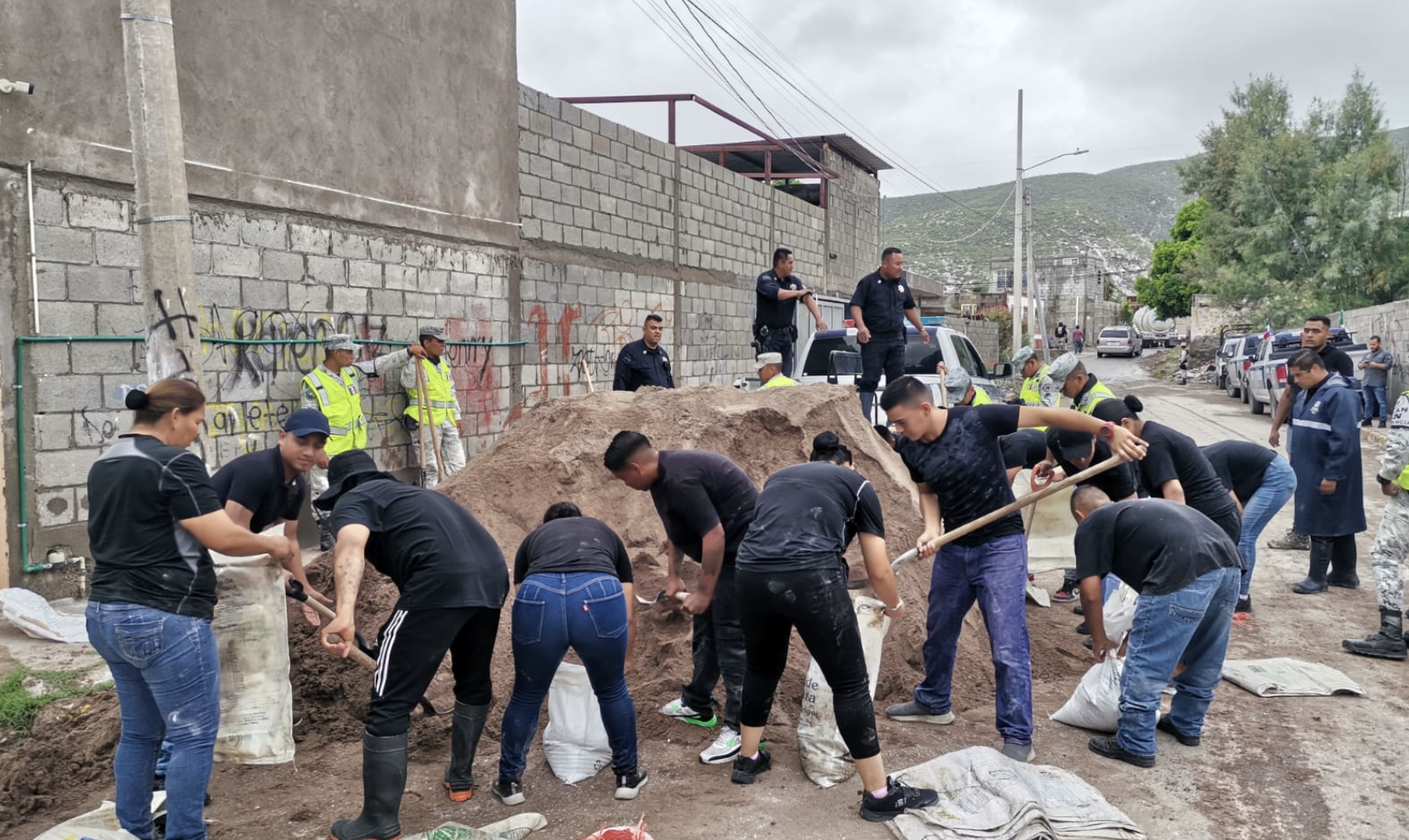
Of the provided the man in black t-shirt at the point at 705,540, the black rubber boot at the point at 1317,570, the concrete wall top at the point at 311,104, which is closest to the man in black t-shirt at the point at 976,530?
the man in black t-shirt at the point at 705,540

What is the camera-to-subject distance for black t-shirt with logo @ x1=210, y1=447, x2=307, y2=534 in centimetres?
402

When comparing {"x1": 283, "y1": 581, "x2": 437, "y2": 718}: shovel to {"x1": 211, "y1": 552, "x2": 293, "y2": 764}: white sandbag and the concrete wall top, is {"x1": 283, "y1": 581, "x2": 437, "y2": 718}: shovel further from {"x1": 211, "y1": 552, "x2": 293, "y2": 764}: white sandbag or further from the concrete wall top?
the concrete wall top

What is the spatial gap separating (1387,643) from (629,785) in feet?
15.2

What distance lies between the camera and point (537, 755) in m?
4.25

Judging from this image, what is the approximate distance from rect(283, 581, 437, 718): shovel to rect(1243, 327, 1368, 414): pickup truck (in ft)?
48.2

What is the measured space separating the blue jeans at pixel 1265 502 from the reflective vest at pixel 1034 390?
1980 mm

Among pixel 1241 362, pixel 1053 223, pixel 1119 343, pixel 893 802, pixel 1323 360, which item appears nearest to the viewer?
pixel 893 802

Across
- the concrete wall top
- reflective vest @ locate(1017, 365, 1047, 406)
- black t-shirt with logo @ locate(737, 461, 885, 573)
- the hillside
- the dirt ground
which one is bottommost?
the dirt ground

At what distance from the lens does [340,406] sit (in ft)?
24.4

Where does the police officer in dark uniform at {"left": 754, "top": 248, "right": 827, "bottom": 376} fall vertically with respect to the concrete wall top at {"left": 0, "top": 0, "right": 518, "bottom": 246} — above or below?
below

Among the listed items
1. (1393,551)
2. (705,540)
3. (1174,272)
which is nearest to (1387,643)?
(1393,551)

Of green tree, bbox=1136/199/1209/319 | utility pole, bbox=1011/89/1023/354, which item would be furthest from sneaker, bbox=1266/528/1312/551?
green tree, bbox=1136/199/1209/319

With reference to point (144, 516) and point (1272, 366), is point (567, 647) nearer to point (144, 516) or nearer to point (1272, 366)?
point (144, 516)

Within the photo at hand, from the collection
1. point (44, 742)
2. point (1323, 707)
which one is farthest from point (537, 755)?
point (1323, 707)
